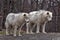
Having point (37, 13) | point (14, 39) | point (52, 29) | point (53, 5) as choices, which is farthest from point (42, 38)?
point (53, 5)

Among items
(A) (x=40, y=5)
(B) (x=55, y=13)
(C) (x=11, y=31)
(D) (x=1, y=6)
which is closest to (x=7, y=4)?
(D) (x=1, y=6)

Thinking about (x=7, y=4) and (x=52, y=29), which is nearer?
(x=52, y=29)

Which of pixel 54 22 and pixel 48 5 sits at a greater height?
pixel 48 5

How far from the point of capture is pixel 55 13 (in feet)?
41.8

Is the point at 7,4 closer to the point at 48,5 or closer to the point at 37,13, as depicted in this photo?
the point at 48,5

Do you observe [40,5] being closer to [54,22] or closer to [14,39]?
[54,22]

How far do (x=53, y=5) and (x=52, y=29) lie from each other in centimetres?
149

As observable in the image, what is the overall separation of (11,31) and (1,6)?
3.89 m

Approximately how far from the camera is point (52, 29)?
12.3 meters

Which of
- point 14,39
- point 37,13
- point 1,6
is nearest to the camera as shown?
point 14,39

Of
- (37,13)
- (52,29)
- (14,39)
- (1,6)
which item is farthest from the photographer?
(1,6)

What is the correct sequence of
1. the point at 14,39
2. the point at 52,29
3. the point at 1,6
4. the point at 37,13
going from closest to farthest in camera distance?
the point at 14,39
the point at 37,13
the point at 52,29
the point at 1,6

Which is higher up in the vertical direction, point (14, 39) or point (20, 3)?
point (20, 3)

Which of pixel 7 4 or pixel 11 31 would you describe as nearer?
pixel 11 31
